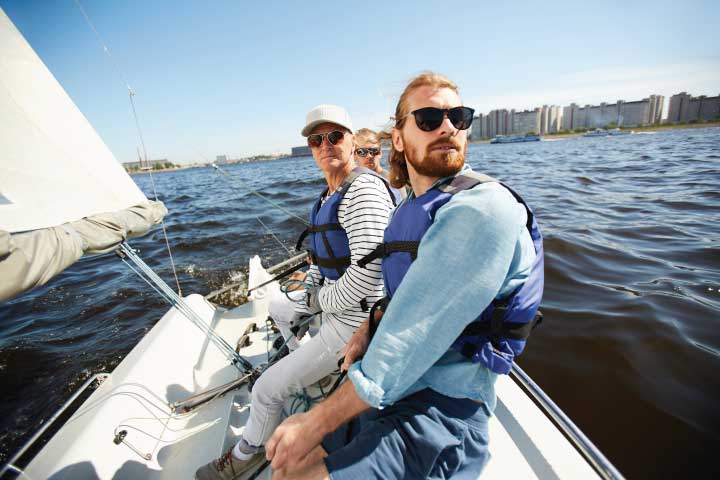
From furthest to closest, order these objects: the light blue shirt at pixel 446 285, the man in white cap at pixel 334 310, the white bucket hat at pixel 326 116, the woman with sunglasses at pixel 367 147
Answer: the woman with sunglasses at pixel 367 147
the white bucket hat at pixel 326 116
the man in white cap at pixel 334 310
the light blue shirt at pixel 446 285

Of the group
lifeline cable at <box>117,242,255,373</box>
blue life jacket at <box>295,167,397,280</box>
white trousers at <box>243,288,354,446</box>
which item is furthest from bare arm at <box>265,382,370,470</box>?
lifeline cable at <box>117,242,255,373</box>

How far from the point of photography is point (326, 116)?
2.14m

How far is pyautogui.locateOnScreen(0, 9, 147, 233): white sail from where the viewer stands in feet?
5.40

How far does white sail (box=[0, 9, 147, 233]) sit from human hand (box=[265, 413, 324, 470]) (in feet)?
5.78

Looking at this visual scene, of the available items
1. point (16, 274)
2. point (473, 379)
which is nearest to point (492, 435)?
point (473, 379)

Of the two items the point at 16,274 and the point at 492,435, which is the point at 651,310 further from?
the point at 16,274

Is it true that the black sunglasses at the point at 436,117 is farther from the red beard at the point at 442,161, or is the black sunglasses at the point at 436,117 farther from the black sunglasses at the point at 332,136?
the black sunglasses at the point at 332,136

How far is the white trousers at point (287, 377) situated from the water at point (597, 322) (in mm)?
2338

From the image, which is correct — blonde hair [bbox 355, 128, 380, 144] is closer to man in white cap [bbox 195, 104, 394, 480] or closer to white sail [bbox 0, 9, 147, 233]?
man in white cap [bbox 195, 104, 394, 480]

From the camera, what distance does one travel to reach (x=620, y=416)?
8.48 feet

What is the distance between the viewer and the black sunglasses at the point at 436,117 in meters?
1.36

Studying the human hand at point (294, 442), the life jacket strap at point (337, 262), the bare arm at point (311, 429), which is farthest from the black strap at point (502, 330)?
the life jacket strap at point (337, 262)

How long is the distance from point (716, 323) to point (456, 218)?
4.61 metres

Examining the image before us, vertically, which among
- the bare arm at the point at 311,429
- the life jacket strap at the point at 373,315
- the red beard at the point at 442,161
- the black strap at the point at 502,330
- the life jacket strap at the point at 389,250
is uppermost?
the red beard at the point at 442,161
